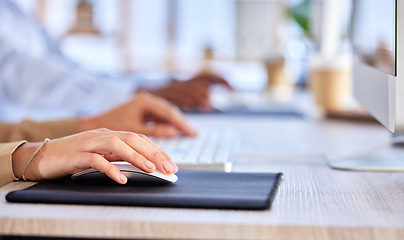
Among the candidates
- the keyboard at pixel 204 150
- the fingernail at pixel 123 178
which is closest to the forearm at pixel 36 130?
the keyboard at pixel 204 150

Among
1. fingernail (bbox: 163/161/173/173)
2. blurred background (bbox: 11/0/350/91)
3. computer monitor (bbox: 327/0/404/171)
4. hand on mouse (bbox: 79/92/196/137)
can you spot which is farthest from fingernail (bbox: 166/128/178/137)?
blurred background (bbox: 11/0/350/91)

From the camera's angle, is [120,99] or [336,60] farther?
[120,99]

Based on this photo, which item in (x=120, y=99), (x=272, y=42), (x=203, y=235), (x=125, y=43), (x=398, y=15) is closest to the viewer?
(x=203, y=235)

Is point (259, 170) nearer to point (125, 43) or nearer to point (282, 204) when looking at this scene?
point (282, 204)

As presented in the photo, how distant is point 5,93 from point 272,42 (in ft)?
11.4

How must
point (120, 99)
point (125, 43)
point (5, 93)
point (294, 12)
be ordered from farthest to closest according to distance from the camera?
point (125, 43), point (294, 12), point (5, 93), point (120, 99)

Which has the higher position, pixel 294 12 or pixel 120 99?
pixel 294 12

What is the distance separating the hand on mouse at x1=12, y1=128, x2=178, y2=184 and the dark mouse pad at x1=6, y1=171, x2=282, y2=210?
0.02 meters

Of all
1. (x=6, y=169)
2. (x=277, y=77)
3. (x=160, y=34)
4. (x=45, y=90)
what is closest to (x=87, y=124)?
(x=6, y=169)

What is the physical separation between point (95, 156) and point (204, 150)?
0.29 m

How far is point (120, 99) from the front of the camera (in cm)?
171

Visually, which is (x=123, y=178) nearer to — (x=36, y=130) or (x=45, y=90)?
(x=36, y=130)

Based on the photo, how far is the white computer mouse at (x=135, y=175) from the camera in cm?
62

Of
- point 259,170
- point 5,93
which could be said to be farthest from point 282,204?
point 5,93
